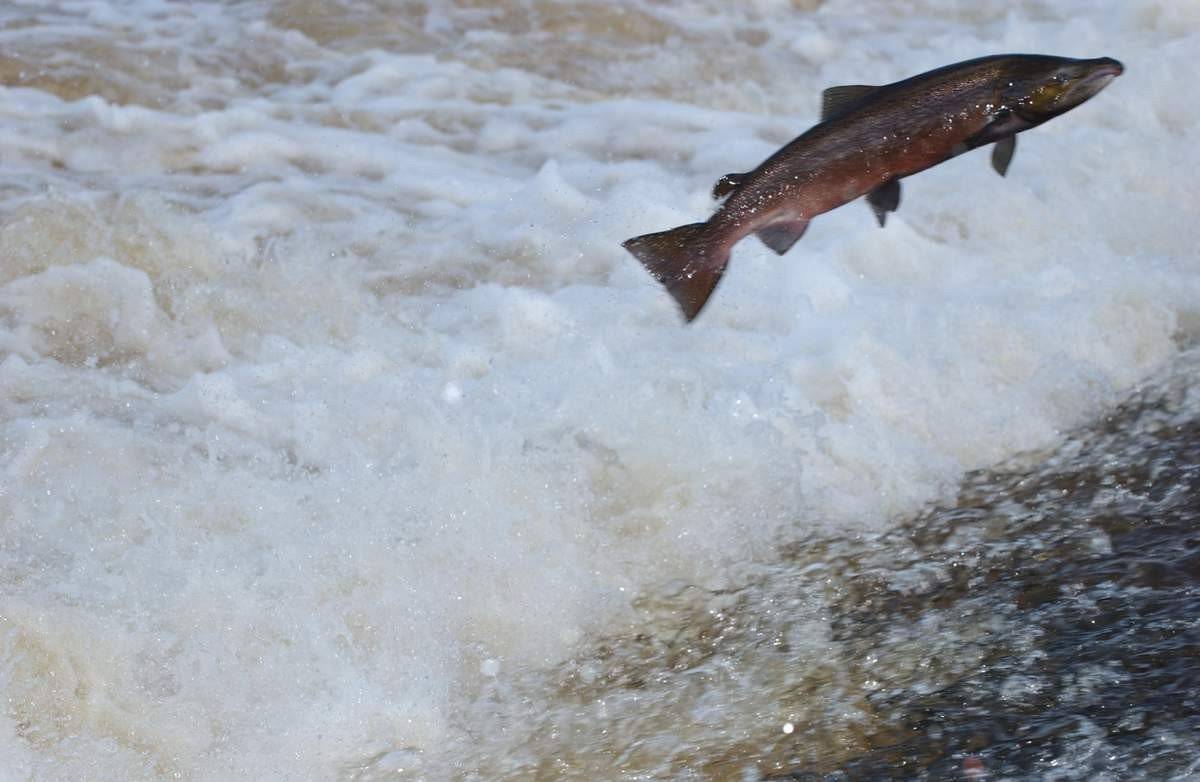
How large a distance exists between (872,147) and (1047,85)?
0.34m

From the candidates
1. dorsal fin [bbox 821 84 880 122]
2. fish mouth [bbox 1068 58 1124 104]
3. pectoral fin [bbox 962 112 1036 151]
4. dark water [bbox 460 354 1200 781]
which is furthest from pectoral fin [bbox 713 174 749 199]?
dark water [bbox 460 354 1200 781]

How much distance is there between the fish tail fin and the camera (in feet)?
8.49

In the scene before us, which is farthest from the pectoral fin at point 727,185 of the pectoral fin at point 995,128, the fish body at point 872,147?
the pectoral fin at point 995,128

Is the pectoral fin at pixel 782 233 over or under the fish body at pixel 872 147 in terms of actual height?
under

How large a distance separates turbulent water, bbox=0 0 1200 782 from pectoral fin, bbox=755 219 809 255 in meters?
0.92

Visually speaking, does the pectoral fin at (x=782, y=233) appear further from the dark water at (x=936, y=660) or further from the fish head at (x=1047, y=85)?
the dark water at (x=936, y=660)

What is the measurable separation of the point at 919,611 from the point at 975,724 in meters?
0.45

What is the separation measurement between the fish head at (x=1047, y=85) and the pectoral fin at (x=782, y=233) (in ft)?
1.46

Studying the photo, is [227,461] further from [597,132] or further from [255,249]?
[597,132]

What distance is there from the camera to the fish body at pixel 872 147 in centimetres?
256

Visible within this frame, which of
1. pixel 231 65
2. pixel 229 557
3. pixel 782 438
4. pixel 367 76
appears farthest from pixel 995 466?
pixel 231 65

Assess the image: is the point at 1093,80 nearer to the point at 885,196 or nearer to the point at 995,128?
the point at 995,128

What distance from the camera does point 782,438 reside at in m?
3.84

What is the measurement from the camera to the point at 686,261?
102 inches
